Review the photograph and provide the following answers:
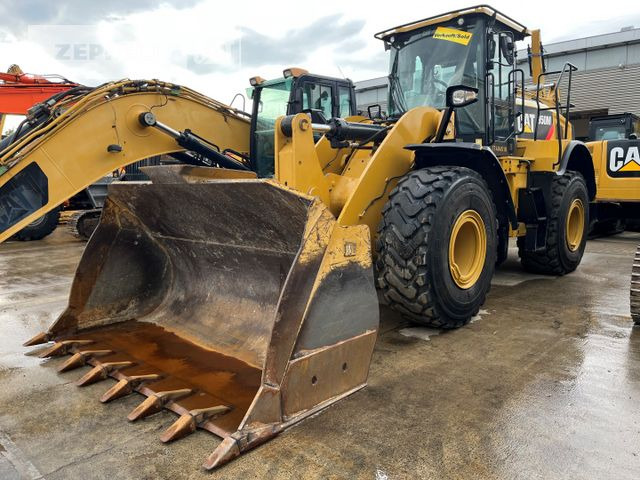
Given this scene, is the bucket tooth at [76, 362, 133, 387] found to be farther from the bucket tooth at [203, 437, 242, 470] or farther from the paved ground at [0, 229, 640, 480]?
the bucket tooth at [203, 437, 242, 470]

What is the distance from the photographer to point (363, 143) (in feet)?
14.2

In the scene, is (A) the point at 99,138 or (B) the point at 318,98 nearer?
(A) the point at 99,138

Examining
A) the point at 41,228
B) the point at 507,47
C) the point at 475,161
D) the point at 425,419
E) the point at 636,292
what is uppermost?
the point at 507,47

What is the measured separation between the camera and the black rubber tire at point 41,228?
32.6 ft

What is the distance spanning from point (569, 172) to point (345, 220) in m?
3.74

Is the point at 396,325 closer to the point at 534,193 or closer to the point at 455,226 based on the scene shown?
the point at 455,226

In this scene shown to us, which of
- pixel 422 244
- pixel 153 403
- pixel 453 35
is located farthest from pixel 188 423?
pixel 453 35

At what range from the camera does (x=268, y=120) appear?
7809 millimetres

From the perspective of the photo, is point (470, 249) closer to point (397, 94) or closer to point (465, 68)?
point (465, 68)

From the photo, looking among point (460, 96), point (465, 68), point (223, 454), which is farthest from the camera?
point (465, 68)

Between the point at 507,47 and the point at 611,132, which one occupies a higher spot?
the point at 507,47

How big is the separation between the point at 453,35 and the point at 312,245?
10.6ft

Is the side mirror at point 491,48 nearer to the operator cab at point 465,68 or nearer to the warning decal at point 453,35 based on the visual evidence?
the operator cab at point 465,68

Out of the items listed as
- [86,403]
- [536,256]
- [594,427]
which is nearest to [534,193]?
[536,256]
